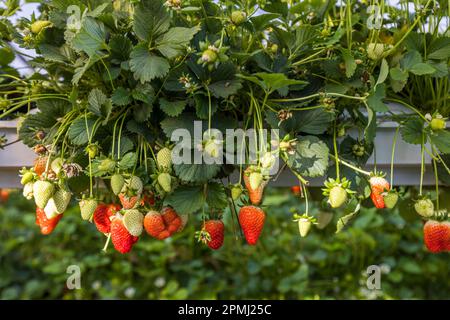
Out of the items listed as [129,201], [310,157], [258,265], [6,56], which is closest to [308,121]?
[310,157]

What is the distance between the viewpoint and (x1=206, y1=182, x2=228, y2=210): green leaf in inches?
25.4

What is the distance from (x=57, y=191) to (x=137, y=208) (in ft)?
0.34

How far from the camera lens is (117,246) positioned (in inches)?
26.3

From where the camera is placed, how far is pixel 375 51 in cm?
67

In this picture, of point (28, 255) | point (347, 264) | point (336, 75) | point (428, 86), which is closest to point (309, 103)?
point (336, 75)

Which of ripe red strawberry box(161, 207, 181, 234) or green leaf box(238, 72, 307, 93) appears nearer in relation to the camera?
green leaf box(238, 72, 307, 93)

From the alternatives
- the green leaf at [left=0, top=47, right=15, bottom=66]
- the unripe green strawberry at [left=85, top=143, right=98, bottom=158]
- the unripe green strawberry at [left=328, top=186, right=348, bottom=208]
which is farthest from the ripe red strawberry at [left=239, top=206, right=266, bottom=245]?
the green leaf at [left=0, top=47, right=15, bottom=66]

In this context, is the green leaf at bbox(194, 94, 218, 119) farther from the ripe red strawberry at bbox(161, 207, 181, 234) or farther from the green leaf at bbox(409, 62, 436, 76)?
the green leaf at bbox(409, 62, 436, 76)

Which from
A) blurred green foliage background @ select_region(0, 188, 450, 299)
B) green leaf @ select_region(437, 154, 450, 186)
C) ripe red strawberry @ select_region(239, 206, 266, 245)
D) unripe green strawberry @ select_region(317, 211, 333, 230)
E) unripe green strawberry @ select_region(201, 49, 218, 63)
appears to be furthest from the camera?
blurred green foliage background @ select_region(0, 188, 450, 299)

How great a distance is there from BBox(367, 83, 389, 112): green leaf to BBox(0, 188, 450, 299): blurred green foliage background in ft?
4.07

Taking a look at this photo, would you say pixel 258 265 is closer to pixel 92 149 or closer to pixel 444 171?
pixel 444 171

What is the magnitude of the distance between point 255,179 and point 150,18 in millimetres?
235

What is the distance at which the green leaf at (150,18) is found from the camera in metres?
0.60

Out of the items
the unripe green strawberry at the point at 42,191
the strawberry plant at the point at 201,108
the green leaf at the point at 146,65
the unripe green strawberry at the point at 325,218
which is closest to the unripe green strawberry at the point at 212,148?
the strawberry plant at the point at 201,108
